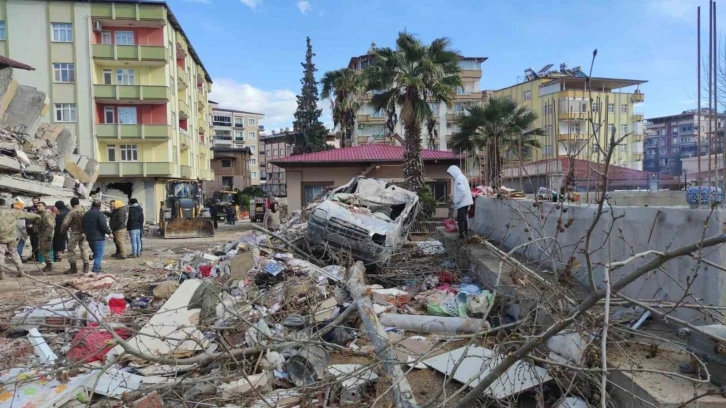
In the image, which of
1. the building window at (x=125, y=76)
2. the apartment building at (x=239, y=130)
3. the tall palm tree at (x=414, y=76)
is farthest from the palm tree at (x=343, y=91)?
the apartment building at (x=239, y=130)

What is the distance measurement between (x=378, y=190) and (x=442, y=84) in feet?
28.5

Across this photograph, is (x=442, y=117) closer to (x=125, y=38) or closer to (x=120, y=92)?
(x=125, y=38)

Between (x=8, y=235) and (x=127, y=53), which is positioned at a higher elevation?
(x=127, y=53)

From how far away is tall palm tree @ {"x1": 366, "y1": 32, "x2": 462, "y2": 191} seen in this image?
17.5 m

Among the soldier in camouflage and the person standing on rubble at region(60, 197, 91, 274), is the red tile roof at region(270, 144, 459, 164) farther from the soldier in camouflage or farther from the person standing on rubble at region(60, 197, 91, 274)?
the soldier in camouflage

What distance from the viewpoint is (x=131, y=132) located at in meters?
31.6

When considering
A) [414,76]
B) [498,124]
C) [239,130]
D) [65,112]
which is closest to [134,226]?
[414,76]

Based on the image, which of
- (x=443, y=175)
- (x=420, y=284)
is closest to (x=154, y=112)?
(x=443, y=175)

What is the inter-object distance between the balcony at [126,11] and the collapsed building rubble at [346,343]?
28.3 meters

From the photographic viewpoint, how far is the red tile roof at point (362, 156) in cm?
2292

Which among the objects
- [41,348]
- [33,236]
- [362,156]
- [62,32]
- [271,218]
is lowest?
[41,348]

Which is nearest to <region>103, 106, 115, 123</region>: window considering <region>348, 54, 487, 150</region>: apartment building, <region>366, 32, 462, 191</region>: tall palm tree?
<region>366, 32, 462, 191</region>: tall palm tree

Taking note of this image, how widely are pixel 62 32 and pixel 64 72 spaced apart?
8.58 feet

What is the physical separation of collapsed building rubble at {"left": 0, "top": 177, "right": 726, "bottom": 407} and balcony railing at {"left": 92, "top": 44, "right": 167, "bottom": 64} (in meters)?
27.2
